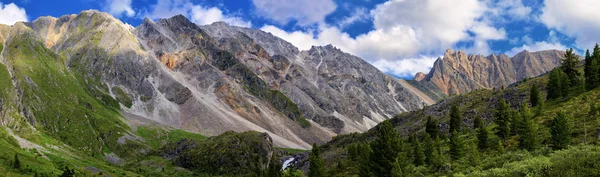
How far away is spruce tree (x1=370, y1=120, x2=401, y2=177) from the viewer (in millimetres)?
66625

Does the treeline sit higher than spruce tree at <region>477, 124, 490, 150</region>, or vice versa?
the treeline

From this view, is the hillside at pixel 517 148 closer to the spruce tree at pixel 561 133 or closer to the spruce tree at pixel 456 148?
the spruce tree at pixel 456 148

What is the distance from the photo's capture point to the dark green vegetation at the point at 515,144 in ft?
142

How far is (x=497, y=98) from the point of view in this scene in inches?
5103

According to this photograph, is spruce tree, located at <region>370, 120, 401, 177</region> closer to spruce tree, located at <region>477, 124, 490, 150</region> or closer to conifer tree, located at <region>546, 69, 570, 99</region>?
spruce tree, located at <region>477, 124, 490, 150</region>

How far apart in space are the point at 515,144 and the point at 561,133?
560 inches

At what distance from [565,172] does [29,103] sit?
204 meters

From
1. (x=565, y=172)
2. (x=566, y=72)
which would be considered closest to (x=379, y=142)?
(x=565, y=172)

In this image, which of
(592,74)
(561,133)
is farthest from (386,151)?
(592,74)

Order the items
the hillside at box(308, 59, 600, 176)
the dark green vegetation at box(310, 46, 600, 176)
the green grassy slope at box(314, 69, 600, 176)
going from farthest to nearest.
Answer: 1. the dark green vegetation at box(310, 46, 600, 176)
2. the hillside at box(308, 59, 600, 176)
3. the green grassy slope at box(314, 69, 600, 176)

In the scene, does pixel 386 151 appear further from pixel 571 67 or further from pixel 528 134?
pixel 571 67

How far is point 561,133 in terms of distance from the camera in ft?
189

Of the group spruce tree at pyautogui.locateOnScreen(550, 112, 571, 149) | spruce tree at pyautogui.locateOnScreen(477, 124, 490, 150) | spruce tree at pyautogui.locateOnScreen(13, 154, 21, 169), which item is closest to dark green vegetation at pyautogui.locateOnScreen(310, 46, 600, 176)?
spruce tree at pyautogui.locateOnScreen(550, 112, 571, 149)

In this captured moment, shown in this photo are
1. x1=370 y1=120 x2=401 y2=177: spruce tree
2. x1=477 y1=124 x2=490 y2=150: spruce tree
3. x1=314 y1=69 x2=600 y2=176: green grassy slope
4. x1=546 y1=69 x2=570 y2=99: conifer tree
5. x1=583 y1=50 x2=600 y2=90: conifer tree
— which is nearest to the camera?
x1=314 y1=69 x2=600 y2=176: green grassy slope
